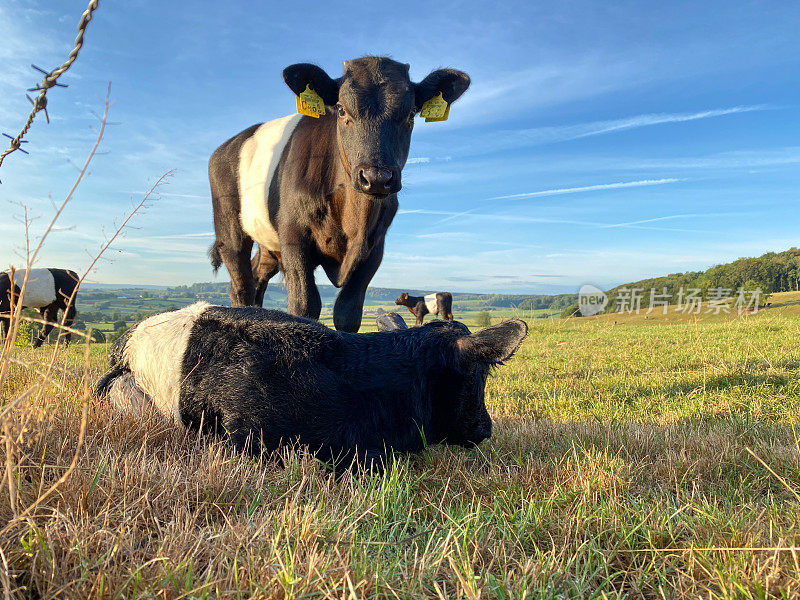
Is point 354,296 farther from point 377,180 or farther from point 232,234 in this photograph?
point 232,234

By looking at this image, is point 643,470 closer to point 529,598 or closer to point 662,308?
point 529,598

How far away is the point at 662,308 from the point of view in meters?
27.4

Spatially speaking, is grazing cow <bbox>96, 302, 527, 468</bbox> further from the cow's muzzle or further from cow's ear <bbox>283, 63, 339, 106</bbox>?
cow's ear <bbox>283, 63, 339, 106</bbox>

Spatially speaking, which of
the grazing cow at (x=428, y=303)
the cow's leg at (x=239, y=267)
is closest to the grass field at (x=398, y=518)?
the cow's leg at (x=239, y=267)

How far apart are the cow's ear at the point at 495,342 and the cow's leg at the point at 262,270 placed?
5274 mm

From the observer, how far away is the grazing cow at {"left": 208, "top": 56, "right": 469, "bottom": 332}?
185 inches

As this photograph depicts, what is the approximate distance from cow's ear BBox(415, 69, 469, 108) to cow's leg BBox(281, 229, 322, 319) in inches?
75.1

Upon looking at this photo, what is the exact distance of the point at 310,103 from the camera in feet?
17.5

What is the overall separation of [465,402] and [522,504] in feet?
2.66

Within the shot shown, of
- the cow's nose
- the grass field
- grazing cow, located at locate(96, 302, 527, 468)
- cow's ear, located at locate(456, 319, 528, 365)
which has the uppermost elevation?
the cow's nose

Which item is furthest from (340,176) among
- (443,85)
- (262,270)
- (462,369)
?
(262,270)

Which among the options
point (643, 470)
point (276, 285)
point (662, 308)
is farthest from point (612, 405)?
point (662, 308)

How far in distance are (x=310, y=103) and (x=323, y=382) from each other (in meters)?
3.71

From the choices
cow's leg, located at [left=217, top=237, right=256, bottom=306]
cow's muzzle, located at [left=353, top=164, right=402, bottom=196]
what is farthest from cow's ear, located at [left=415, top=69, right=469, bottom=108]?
cow's leg, located at [left=217, top=237, right=256, bottom=306]
